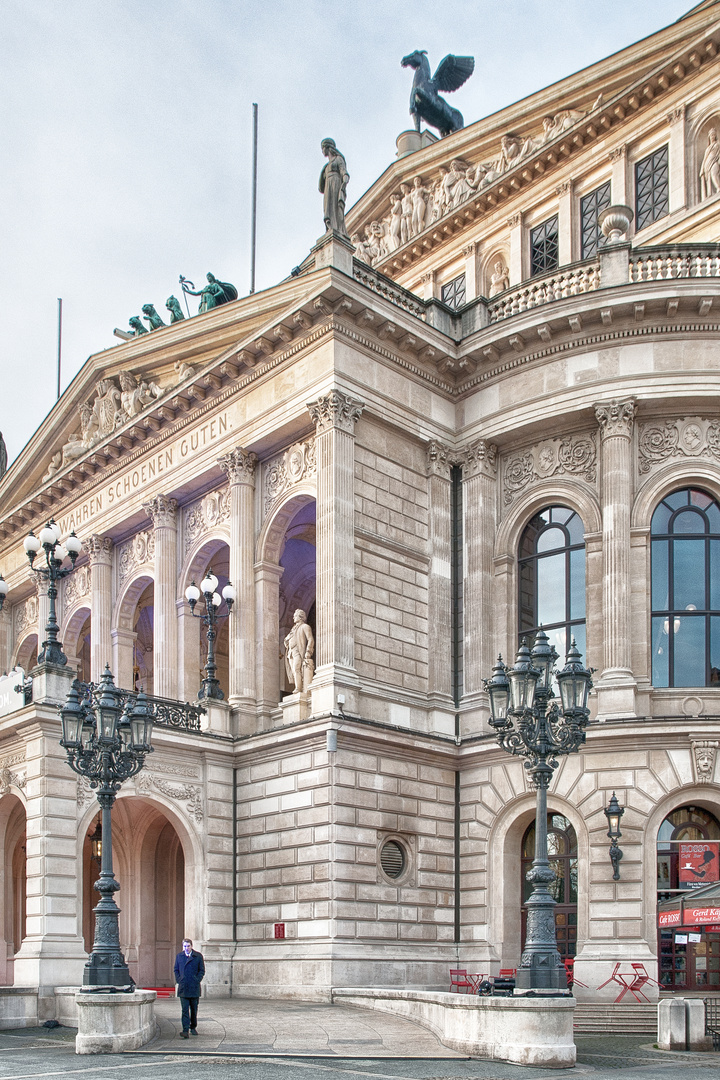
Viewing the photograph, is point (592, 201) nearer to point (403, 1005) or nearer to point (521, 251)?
point (521, 251)

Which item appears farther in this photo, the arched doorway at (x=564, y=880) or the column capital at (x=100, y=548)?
the column capital at (x=100, y=548)

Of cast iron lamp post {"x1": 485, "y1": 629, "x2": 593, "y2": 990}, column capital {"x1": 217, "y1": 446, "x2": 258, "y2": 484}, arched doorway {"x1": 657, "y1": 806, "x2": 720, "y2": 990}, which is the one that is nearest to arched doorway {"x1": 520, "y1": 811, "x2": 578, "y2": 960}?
arched doorway {"x1": 657, "y1": 806, "x2": 720, "y2": 990}

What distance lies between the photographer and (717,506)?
1159 inches

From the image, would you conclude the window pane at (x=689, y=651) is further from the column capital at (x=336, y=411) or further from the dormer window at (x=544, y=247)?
the dormer window at (x=544, y=247)

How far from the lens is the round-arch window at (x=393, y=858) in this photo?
28.5 m

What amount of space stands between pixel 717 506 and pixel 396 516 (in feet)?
25.1

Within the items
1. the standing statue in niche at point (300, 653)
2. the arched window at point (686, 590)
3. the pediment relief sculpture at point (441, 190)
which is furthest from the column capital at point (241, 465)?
the arched window at point (686, 590)

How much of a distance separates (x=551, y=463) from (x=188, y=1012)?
16.4 m

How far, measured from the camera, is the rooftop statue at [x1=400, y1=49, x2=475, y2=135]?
151 feet

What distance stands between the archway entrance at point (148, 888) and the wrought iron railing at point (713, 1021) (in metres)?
14.5

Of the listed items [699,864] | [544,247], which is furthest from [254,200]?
[699,864]

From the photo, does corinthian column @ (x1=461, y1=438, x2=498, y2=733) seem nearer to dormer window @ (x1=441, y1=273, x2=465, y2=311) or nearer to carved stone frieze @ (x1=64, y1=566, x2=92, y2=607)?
dormer window @ (x1=441, y1=273, x2=465, y2=311)

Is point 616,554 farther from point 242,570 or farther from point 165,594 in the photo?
point 165,594

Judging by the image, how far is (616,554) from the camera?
1135 inches
